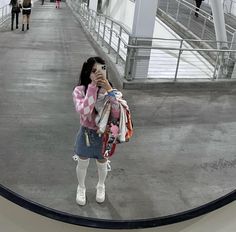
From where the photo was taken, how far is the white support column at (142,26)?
3.96 feet

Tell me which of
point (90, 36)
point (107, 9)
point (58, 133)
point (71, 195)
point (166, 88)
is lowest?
point (71, 195)

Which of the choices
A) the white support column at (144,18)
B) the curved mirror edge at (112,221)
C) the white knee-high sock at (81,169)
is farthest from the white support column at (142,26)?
the curved mirror edge at (112,221)

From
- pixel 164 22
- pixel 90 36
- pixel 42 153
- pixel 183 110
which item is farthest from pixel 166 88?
pixel 42 153

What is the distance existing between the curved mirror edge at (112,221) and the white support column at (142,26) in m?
0.48

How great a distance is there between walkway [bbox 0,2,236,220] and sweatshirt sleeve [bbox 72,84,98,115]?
0.46ft

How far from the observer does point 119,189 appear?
1.34 meters

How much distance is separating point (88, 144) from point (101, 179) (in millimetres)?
173

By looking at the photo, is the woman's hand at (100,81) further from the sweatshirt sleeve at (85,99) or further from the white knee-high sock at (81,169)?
the white knee-high sock at (81,169)

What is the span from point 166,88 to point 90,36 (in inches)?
14.3

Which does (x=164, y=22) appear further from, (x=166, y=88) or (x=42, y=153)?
(x=42, y=153)

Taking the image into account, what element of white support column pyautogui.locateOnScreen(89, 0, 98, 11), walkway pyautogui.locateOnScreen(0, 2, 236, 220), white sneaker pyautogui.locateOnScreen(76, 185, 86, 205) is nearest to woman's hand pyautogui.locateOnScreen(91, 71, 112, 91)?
walkway pyautogui.locateOnScreen(0, 2, 236, 220)

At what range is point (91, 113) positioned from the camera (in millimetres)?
1096

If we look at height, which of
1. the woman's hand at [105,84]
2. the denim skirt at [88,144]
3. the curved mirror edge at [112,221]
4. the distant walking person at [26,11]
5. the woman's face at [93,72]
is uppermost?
the distant walking person at [26,11]

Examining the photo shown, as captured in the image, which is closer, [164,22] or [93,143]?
[93,143]
